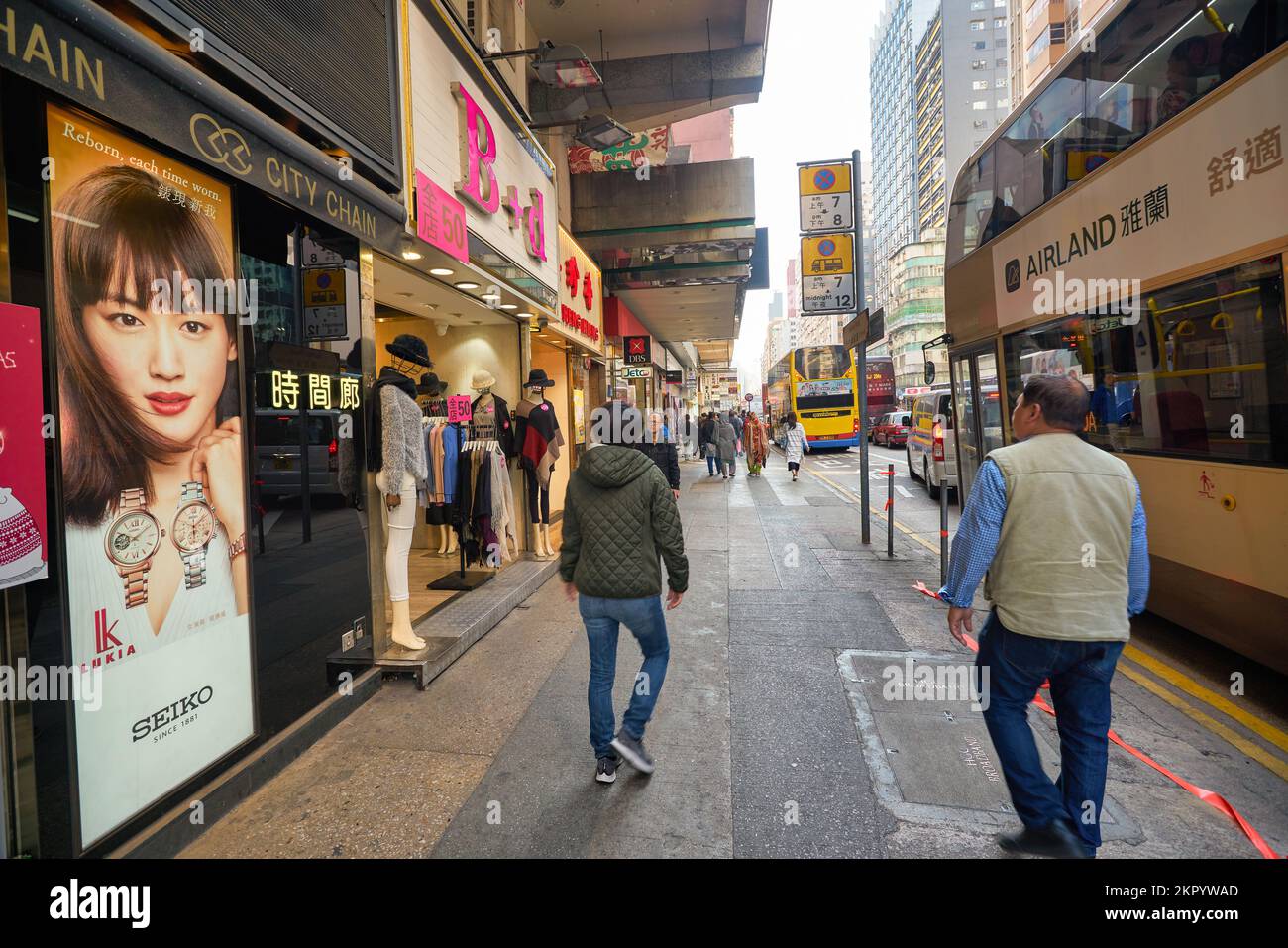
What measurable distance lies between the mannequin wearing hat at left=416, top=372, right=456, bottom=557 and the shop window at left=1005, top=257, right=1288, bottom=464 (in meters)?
5.34

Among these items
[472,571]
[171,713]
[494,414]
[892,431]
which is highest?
[892,431]

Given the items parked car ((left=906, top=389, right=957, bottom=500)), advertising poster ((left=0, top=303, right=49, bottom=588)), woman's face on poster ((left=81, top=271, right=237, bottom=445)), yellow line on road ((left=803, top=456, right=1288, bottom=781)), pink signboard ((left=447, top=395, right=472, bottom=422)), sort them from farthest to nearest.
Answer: parked car ((left=906, top=389, right=957, bottom=500)) < pink signboard ((left=447, top=395, right=472, bottom=422)) < yellow line on road ((left=803, top=456, right=1288, bottom=781)) < woman's face on poster ((left=81, top=271, right=237, bottom=445)) < advertising poster ((left=0, top=303, right=49, bottom=588))

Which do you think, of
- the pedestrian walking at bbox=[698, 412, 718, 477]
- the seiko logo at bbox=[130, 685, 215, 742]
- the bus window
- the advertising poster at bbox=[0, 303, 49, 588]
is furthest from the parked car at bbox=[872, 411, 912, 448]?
the advertising poster at bbox=[0, 303, 49, 588]

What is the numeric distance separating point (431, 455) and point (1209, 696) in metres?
6.45

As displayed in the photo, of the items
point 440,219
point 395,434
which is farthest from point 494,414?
point 395,434

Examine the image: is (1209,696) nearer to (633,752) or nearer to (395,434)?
(633,752)

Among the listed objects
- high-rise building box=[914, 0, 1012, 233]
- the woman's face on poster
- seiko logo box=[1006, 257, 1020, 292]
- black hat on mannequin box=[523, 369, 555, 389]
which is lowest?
the woman's face on poster

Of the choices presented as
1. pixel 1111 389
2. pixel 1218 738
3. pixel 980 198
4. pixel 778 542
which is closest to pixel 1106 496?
pixel 1218 738

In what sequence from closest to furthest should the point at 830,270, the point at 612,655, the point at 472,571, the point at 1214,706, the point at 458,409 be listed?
1. the point at 612,655
2. the point at 1214,706
3. the point at 472,571
4. the point at 458,409
5. the point at 830,270

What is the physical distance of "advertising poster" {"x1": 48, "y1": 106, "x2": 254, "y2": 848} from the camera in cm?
238

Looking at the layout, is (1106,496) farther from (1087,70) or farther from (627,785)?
(1087,70)

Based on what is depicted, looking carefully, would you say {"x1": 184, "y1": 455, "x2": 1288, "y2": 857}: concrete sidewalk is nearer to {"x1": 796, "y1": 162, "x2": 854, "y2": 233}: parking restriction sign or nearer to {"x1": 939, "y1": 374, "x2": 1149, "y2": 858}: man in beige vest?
{"x1": 939, "y1": 374, "x2": 1149, "y2": 858}: man in beige vest

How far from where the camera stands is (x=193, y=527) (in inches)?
116

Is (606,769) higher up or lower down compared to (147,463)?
lower down
